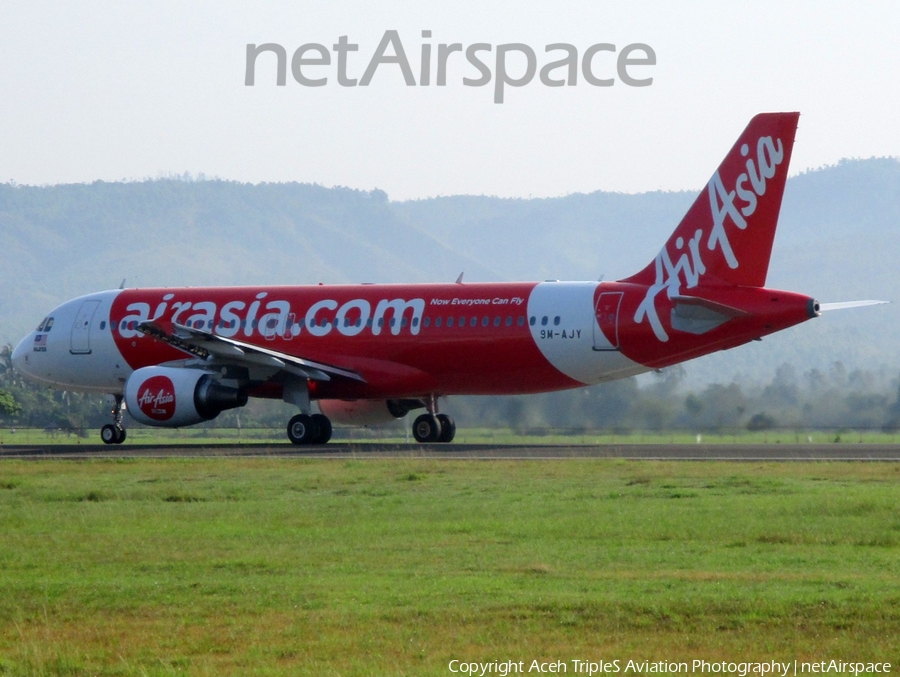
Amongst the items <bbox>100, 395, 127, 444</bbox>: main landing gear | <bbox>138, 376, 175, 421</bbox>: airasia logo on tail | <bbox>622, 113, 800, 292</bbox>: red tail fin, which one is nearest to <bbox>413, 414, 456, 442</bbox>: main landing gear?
<bbox>138, 376, 175, 421</bbox>: airasia logo on tail

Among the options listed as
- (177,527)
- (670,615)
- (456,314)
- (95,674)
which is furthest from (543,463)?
(95,674)

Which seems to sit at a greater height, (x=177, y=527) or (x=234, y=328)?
(x=234, y=328)

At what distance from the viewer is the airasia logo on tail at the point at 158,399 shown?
3378cm

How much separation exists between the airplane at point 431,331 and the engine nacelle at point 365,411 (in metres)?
0.04

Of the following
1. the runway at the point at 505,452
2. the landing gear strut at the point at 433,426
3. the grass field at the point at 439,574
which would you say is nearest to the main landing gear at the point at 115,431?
the runway at the point at 505,452

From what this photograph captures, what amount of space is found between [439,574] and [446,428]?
23501mm

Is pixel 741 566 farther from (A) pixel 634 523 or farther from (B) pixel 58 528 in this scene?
(B) pixel 58 528

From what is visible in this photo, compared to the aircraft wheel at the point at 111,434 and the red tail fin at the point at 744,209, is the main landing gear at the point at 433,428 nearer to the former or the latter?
the red tail fin at the point at 744,209

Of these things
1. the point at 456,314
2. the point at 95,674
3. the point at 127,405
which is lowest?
the point at 95,674

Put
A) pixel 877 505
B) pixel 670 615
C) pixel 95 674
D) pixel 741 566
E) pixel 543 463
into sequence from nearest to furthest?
pixel 95 674
pixel 670 615
pixel 741 566
pixel 877 505
pixel 543 463

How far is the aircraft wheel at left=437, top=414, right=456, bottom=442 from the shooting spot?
3625 cm

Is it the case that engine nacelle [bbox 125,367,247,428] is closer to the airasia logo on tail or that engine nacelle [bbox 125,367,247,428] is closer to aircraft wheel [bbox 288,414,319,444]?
the airasia logo on tail

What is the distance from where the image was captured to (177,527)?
1673 centimetres

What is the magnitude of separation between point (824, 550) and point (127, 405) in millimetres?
23481
